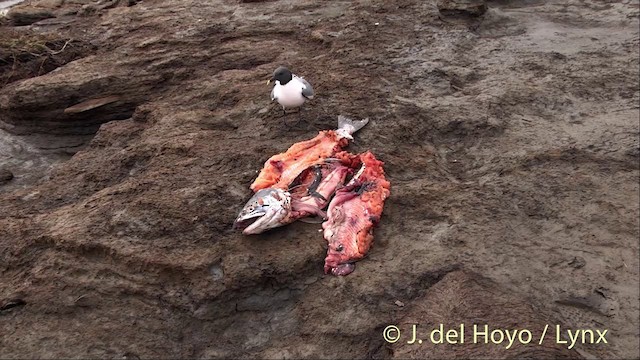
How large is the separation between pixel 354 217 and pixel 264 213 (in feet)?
2.11

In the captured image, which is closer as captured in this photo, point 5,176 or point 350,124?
point 350,124

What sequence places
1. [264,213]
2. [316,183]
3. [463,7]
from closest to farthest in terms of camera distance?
[264,213] < [316,183] < [463,7]

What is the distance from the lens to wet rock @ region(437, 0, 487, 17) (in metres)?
6.48

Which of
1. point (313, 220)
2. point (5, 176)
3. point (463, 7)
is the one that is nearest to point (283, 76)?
point (313, 220)

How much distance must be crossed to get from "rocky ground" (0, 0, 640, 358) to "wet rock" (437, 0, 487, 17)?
2cm

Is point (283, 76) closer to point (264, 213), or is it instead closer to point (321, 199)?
point (321, 199)

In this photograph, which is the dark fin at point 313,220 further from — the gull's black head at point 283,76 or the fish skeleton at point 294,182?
the gull's black head at point 283,76

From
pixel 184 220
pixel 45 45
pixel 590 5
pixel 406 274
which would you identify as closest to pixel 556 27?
pixel 590 5

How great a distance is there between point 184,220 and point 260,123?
148 cm

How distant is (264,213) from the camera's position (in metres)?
3.92

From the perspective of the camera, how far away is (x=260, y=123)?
529 centimetres

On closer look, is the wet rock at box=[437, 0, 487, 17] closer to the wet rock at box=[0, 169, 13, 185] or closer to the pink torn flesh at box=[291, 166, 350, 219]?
the pink torn flesh at box=[291, 166, 350, 219]

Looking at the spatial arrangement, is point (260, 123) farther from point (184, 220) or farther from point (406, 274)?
point (406, 274)

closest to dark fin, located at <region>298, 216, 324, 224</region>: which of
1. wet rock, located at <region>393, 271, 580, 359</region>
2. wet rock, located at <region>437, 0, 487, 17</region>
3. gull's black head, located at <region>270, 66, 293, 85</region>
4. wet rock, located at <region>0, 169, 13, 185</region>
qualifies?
wet rock, located at <region>393, 271, 580, 359</region>
